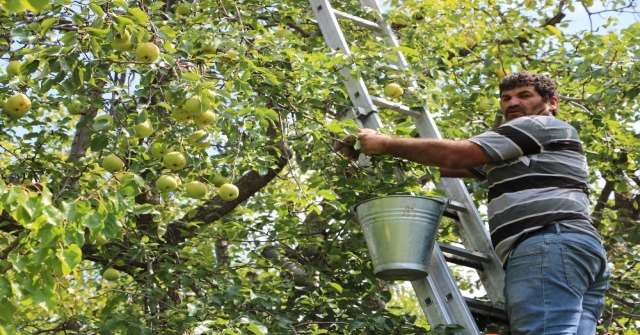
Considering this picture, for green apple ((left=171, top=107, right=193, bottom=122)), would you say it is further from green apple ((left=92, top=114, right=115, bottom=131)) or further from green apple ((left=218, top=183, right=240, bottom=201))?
green apple ((left=218, top=183, right=240, bottom=201))

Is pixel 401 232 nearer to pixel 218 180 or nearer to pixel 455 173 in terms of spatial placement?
pixel 455 173

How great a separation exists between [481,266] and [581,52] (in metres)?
2.59

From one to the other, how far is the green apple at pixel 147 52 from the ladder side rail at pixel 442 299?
132 centimetres

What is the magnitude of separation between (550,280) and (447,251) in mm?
618

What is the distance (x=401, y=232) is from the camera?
10.8 ft

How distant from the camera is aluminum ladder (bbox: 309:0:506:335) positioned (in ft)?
11.3

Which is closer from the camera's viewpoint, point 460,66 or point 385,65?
point 385,65

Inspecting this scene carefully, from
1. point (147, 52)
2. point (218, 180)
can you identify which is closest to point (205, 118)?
point (147, 52)

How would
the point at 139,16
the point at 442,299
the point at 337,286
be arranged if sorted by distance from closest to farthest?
the point at 139,16, the point at 442,299, the point at 337,286

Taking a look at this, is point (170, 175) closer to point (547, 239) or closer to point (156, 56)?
point (156, 56)

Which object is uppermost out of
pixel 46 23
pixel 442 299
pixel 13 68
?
pixel 13 68

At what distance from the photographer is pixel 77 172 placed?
15.8ft

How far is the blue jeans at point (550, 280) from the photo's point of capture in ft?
10.1

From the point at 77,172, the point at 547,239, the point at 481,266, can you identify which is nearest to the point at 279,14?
the point at 77,172
